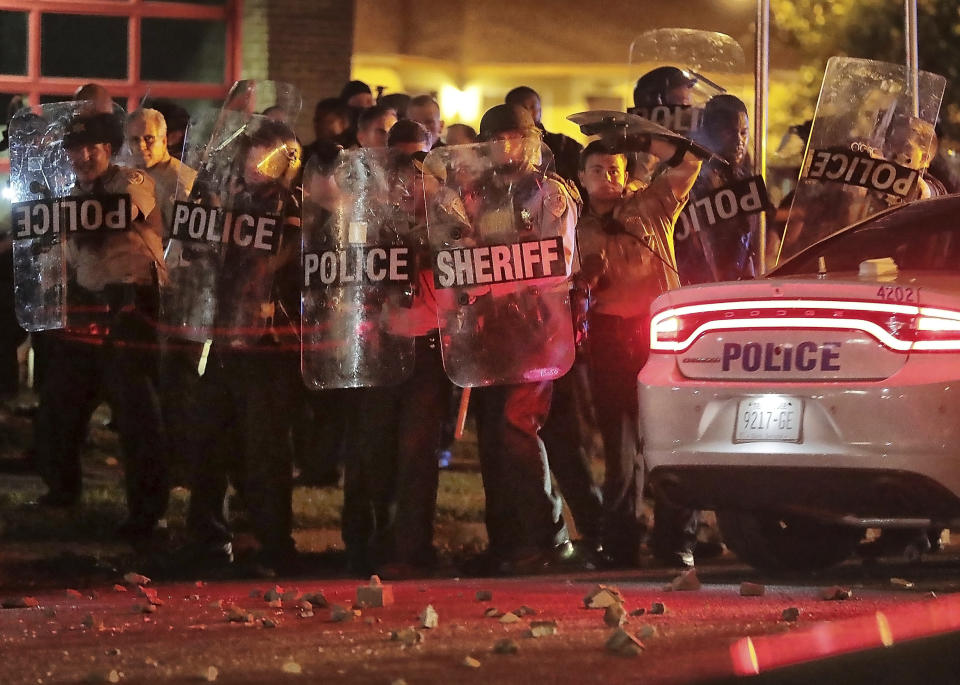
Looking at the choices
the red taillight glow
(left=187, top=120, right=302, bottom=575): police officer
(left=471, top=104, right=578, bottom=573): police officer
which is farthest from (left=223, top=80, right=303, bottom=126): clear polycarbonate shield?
the red taillight glow

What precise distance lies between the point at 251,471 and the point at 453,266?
4.35 ft

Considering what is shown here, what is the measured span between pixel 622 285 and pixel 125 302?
231cm

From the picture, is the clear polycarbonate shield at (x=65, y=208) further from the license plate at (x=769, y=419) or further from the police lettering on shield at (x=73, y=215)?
the license plate at (x=769, y=419)

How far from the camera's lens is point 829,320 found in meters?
7.40

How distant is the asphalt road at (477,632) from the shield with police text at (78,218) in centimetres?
151

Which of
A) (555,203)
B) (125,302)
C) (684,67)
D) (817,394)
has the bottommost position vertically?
(817,394)

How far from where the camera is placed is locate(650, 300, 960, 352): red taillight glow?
7227 mm

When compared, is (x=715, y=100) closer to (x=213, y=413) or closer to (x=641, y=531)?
(x=641, y=531)

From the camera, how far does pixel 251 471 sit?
8914 millimetres

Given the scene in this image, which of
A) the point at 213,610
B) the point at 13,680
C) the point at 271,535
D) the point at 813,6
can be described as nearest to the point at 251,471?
the point at 271,535

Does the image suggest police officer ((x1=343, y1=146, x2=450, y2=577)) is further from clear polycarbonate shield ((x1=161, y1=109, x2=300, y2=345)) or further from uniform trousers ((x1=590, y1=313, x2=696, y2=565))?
uniform trousers ((x1=590, y1=313, x2=696, y2=565))

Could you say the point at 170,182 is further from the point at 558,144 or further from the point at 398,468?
the point at 558,144

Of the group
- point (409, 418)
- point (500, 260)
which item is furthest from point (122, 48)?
point (500, 260)

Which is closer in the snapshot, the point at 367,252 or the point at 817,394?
the point at 817,394
